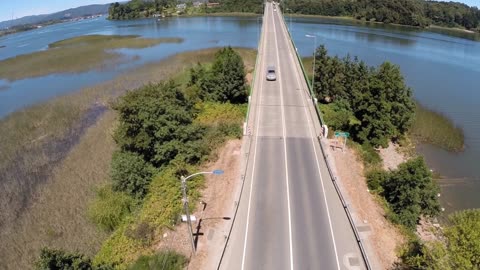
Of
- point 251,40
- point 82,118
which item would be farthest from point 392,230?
point 251,40

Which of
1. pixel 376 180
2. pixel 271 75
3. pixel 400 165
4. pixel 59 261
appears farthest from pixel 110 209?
pixel 271 75

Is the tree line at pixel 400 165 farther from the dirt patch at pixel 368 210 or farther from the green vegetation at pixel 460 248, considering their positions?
the dirt patch at pixel 368 210

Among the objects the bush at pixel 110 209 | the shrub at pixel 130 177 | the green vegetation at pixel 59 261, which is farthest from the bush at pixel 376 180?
the green vegetation at pixel 59 261

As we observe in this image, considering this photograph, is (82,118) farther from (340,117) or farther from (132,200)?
(340,117)

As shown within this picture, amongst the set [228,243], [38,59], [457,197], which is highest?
[38,59]

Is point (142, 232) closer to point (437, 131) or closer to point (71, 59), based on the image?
point (437, 131)

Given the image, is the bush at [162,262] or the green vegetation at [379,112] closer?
the bush at [162,262]
